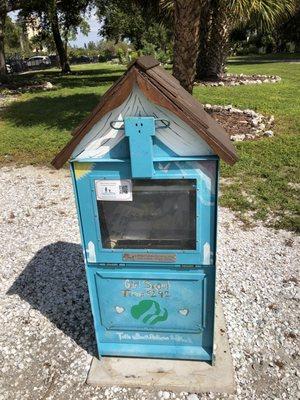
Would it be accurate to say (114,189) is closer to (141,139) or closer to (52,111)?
(141,139)

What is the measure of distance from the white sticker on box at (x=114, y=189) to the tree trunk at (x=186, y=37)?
7.22 metres

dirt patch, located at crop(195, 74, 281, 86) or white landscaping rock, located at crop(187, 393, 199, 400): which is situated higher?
dirt patch, located at crop(195, 74, 281, 86)

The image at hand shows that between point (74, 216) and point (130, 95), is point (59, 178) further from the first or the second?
point (130, 95)

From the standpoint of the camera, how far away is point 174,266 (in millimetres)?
2799

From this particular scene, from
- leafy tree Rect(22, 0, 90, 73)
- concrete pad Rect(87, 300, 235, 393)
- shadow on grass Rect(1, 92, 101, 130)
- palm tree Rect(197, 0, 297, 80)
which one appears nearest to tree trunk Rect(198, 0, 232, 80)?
palm tree Rect(197, 0, 297, 80)

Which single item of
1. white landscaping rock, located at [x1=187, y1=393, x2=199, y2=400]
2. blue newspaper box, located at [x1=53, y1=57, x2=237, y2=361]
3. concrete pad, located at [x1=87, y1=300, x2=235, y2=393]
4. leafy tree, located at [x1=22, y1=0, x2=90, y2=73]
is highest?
leafy tree, located at [x1=22, y1=0, x2=90, y2=73]

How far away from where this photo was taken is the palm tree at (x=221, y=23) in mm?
14614

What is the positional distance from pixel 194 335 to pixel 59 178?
201 inches

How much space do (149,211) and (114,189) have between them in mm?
343

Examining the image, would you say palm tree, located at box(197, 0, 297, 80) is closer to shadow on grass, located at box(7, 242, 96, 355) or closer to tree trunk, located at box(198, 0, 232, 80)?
tree trunk, located at box(198, 0, 232, 80)

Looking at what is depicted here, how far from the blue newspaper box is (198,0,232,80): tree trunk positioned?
1377 cm

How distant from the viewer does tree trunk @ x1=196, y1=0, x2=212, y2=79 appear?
15344mm

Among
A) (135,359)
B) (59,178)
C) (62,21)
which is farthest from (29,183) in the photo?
(62,21)

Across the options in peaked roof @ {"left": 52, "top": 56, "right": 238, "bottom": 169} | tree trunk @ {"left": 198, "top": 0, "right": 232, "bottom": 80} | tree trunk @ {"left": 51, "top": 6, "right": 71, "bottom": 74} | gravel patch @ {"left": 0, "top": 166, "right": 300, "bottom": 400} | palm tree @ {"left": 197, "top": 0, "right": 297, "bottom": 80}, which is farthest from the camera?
tree trunk @ {"left": 51, "top": 6, "right": 71, "bottom": 74}
